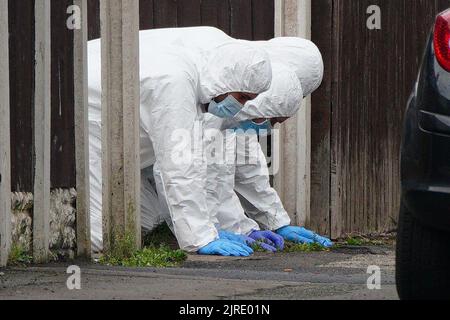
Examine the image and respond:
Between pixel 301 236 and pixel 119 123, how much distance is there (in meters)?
2.26

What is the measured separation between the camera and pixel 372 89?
10742 mm

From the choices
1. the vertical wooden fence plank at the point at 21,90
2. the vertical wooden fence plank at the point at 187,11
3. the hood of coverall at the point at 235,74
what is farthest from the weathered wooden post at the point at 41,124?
the vertical wooden fence plank at the point at 187,11

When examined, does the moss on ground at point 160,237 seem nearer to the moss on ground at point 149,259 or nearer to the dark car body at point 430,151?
the moss on ground at point 149,259

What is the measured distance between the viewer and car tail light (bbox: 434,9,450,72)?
4.71 metres

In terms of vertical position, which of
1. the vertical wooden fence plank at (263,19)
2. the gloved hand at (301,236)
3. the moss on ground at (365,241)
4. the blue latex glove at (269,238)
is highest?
the vertical wooden fence plank at (263,19)

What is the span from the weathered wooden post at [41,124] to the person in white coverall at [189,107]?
3.54 ft

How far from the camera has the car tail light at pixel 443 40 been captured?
4707 mm

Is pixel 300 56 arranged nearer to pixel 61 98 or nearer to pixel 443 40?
pixel 61 98

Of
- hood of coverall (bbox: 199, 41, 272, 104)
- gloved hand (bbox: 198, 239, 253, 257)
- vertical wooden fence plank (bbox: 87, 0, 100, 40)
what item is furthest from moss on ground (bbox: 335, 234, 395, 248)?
vertical wooden fence plank (bbox: 87, 0, 100, 40)

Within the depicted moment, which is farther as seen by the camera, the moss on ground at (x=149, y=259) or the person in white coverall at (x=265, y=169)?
the person in white coverall at (x=265, y=169)

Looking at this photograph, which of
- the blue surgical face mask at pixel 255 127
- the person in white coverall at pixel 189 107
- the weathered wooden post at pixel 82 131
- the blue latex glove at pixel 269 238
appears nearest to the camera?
the weathered wooden post at pixel 82 131

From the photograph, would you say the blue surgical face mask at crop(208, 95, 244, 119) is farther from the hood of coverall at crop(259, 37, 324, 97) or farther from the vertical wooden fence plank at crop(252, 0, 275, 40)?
the vertical wooden fence plank at crop(252, 0, 275, 40)

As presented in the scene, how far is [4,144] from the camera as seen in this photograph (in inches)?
266
